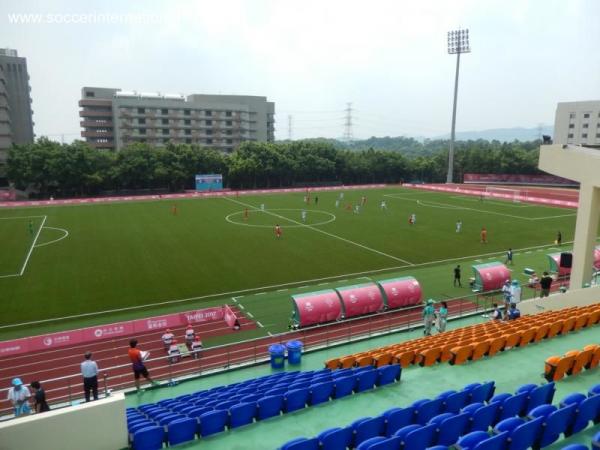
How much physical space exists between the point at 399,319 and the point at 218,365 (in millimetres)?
10314

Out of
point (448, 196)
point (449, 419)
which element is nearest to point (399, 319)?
point (449, 419)

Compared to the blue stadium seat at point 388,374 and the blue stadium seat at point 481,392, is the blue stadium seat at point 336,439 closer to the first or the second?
the blue stadium seat at point 481,392

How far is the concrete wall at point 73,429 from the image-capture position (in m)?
8.01

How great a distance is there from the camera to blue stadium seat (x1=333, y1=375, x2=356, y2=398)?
10922mm

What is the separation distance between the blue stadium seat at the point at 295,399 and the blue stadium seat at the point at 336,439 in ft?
8.23

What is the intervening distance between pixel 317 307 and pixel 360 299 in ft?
7.38

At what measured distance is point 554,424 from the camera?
7.55m

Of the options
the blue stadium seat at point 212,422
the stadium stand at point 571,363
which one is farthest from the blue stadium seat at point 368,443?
the stadium stand at point 571,363

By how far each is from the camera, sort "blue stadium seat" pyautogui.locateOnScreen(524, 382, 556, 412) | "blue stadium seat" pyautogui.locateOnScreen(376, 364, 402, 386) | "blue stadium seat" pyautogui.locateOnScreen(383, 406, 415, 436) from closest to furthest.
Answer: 1. "blue stadium seat" pyautogui.locateOnScreen(383, 406, 415, 436)
2. "blue stadium seat" pyautogui.locateOnScreen(524, 382, 556, 412)
3. "blue stadium seat" pyautogui.locateOnScreen(376, 364, 402, 386)

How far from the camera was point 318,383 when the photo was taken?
10.7m

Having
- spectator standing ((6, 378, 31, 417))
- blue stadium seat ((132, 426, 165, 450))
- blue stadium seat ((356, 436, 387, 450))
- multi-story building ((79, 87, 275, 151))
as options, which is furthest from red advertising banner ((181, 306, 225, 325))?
multi-story building ((79, 87, 275, 151))

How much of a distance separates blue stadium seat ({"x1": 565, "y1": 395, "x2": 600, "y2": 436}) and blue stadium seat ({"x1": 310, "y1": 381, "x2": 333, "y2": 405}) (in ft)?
15.8

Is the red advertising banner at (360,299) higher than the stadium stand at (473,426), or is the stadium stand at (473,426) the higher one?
the stadium stand at (473,426)

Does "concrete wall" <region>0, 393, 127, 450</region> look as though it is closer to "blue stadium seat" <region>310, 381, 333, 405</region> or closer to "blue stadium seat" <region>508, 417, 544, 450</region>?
"blue stadium seat" <region>310, 381, 333, 405</region>
